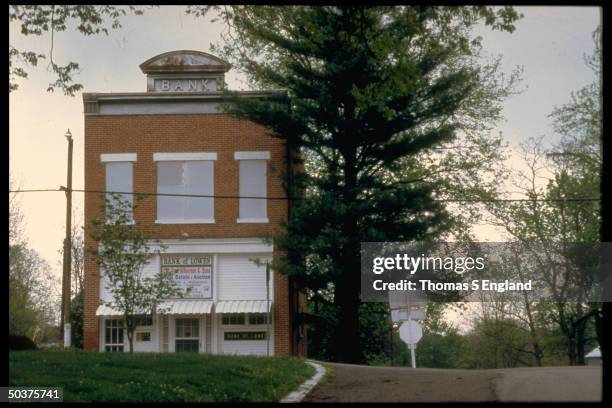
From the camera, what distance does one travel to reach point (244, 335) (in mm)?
30344

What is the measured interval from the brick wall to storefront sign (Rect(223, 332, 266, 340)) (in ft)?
2.07

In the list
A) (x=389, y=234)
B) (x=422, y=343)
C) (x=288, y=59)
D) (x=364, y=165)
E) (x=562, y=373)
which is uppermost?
(x=288, y=59)

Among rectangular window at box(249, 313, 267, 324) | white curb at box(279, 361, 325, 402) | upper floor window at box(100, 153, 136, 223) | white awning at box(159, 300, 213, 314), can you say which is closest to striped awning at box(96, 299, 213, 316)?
white awning at box(159, 300, 213, 314)

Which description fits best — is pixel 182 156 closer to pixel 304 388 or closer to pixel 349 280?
pixel 349 280

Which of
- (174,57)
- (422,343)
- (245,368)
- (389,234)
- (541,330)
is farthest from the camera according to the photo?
(422,343)

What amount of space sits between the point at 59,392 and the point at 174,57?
21.7 meters

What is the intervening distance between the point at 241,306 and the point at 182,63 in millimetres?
8307

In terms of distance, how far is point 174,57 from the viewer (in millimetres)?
31391

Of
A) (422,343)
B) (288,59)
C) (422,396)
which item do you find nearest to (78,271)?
(288,59)

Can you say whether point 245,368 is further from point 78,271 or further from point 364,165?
point 78,271

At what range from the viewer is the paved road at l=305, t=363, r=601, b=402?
12.9m

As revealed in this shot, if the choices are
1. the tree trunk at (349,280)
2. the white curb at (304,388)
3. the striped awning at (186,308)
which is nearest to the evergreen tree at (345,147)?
the tree trunk at (349,280)

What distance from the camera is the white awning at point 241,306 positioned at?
2947 centimetres

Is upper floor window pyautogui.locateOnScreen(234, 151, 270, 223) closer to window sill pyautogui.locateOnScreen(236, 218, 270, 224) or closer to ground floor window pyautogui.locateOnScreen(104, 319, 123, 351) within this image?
window sill pyautogui.locateOnScreen(236, 218, 270, 224)
